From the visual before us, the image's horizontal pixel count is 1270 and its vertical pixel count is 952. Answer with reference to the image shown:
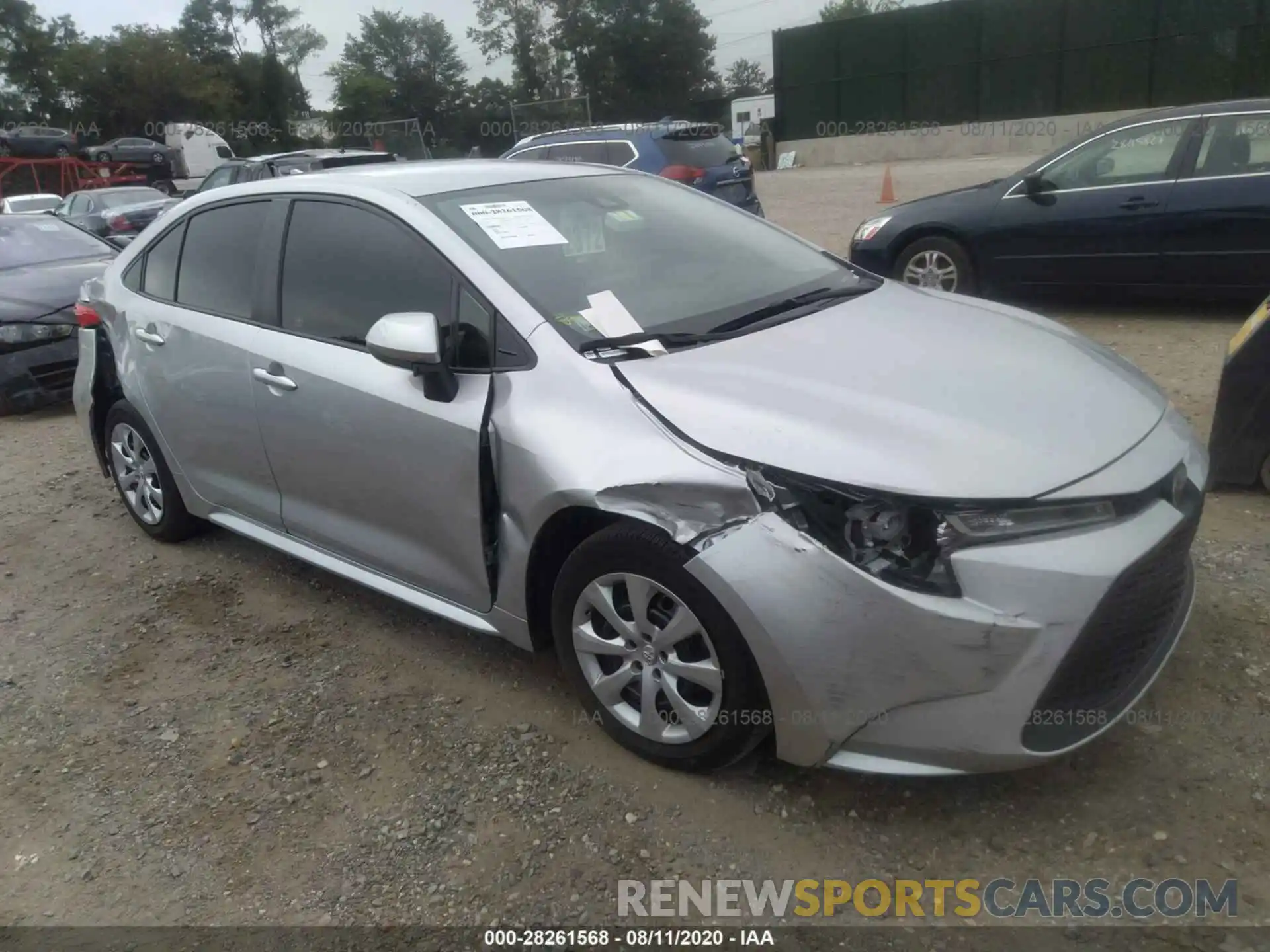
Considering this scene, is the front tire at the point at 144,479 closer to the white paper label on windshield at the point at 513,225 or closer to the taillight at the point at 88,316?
the taillight at the point at 88,316

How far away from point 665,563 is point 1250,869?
1.53m

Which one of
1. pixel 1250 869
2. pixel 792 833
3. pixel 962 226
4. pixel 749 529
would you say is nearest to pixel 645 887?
pixel 792 833

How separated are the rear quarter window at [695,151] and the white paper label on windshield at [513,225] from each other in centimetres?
740

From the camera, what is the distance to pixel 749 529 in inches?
90.3

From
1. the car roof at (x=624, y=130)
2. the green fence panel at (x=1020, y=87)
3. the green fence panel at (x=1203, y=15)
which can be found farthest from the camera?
the green fence panel at (x=1020, y=87)

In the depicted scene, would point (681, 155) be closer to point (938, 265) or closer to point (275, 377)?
point (938, 265)

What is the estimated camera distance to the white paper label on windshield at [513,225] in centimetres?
306

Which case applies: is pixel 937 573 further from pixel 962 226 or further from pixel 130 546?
pixel 962 226

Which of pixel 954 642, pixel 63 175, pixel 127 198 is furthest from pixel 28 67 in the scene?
pixel 954 642

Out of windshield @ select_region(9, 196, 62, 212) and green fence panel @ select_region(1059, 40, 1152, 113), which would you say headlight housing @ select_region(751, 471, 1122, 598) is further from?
green fence panel @ select_region(1059, 40, 1152, 113)

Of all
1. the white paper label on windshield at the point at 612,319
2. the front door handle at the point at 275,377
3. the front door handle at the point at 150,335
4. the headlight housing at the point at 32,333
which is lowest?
the headlight housing at the point at 32,333

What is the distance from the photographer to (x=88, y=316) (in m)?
4.55

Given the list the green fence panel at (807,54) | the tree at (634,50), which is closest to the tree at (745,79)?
the tree at (634,50)

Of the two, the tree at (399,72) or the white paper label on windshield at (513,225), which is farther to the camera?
the tree at (399,72)
